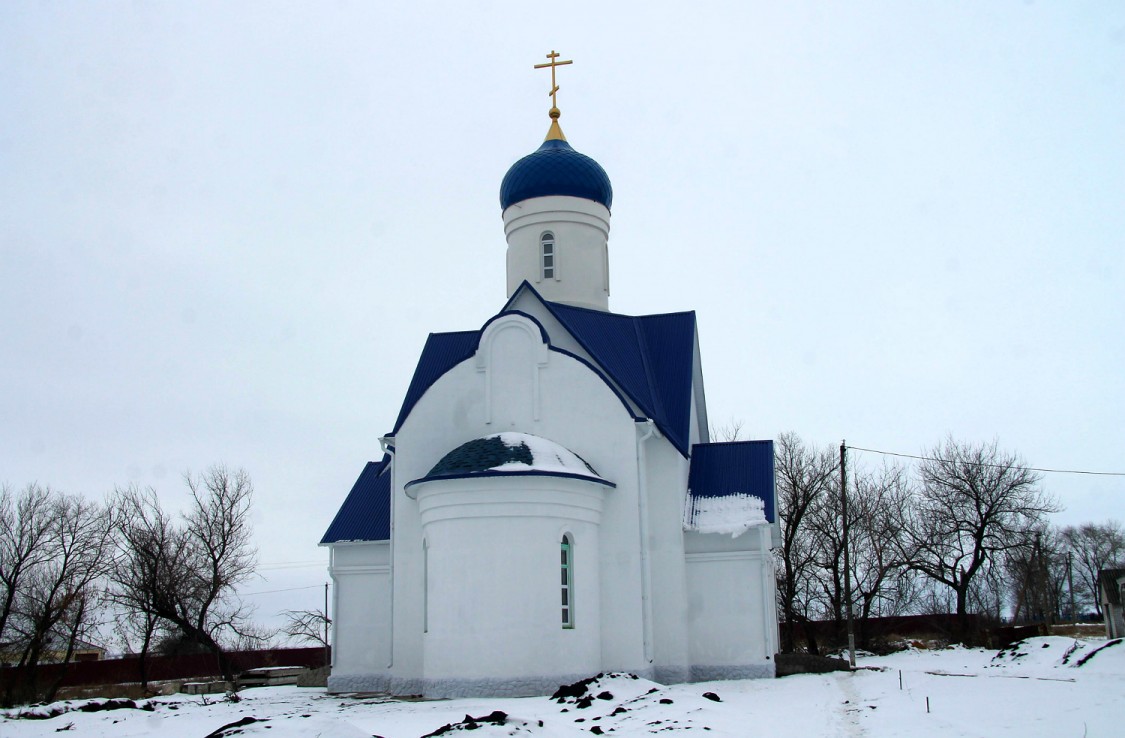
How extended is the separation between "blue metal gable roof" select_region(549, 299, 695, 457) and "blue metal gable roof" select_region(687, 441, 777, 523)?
0.79 meters

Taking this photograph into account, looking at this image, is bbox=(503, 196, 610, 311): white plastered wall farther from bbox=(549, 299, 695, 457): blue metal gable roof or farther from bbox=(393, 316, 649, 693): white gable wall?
bbox=(393, 316, 649, 693): white gable wall

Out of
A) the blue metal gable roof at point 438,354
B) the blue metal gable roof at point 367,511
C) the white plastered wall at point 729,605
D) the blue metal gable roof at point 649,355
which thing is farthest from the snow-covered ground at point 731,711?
the blue metal gable roof at point 438,354

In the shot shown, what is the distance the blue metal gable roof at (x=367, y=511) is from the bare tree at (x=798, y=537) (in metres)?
14.8

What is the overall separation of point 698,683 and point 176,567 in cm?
1825

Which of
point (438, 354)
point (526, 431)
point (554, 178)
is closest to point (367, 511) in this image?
point (438, 354)

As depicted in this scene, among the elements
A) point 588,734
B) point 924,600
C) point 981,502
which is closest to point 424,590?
point 588,734

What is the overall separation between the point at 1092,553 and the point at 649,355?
2011 inches

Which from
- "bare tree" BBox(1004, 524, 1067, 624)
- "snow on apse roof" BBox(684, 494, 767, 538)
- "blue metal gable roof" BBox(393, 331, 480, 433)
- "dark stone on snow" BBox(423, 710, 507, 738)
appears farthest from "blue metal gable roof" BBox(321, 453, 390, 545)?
"bare tree" BBox(1004, 524, 1067, 624)

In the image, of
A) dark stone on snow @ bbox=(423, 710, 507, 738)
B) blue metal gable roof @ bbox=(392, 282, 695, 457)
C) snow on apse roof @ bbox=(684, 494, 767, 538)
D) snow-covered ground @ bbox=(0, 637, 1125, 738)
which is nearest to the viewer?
dark stone on snow @ bbox=(423, 710, 507, 738)

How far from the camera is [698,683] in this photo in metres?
17.3

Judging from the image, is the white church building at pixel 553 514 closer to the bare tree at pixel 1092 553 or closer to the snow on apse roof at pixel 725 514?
the snow on apse roof at pixel 725 514

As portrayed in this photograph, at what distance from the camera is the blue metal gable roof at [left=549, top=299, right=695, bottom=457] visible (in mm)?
18516

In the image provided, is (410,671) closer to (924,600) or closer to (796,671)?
(796,671)

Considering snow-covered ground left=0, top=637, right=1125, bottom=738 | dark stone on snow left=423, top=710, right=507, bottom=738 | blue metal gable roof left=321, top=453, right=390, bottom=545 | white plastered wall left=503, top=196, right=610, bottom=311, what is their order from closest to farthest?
dark stone on snow left=423, top=710, right=507, bottom=738 < snow-covered ground left=0, top=637, right=1125, bottom=738 < blue metal gable roof left=321, top=453, right=390, bottom=545 < white plastered wall left=503, top=196, right=610, bottom=311
